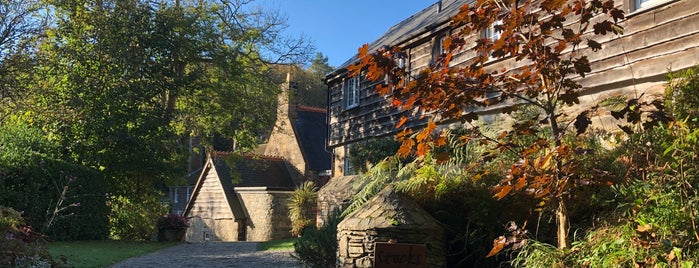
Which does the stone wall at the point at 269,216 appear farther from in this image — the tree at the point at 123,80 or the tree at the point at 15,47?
the tree at the point at 15,47

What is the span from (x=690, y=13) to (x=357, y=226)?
5.55 metres

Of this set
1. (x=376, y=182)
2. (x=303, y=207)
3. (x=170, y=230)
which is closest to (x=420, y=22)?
(x=303, y=207)

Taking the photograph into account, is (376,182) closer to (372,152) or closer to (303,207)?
(372,152)

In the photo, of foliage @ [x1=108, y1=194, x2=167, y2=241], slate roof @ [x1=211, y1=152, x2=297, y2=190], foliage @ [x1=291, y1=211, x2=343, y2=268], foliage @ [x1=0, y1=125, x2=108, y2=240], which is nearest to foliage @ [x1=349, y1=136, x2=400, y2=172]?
foliage @ [x1=291, y1=211, x2=343, y2=268]

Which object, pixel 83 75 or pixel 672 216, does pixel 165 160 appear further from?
pixel 672 216

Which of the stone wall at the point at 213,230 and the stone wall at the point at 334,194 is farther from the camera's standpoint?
the stone wall at the point at 213,230

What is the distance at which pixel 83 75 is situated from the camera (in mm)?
18438

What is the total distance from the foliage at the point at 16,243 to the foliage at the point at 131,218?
36.6ft

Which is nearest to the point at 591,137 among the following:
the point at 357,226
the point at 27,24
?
the point at 357,226

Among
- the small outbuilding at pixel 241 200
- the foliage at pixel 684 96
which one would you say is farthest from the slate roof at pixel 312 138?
the foliage at pixel 684 96

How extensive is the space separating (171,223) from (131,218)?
Result: 1592 millimetres

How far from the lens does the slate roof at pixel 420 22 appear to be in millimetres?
13980

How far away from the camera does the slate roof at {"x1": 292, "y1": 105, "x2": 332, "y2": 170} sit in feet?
98.3

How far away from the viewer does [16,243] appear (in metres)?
7.14
